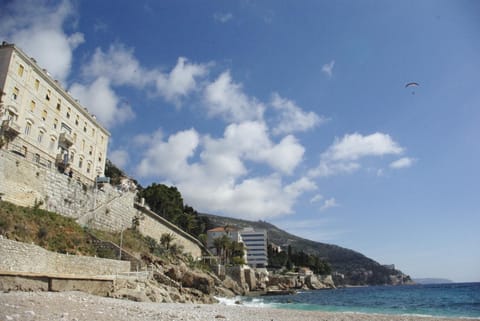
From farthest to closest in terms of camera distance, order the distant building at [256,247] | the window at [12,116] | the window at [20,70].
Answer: the distant building at [256,247]
the window at [20,70]
the window at [12,116]

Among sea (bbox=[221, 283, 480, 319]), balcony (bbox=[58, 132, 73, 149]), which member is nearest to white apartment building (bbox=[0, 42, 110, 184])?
balcony (bbox=[58, 132, 73, 149])

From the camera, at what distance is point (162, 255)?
130 feet

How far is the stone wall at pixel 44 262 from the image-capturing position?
15.9 m

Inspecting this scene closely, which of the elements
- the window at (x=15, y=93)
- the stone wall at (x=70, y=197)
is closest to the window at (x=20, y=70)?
the window at (x=15, y=93)

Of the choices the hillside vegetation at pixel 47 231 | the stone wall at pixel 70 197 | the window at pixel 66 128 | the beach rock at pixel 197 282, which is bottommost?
the beach rock at pixel 197 282

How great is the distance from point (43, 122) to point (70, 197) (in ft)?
33.9

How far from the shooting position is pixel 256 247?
452 ft

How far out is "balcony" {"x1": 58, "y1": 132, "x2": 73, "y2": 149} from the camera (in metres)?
39.2

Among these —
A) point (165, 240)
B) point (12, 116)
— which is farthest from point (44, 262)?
point (165, 240)

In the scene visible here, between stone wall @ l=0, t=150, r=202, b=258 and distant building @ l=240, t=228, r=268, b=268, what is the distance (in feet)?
303

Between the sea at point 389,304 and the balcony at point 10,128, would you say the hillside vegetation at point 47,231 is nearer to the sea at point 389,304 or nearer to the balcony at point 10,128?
the balcony at point 10,128

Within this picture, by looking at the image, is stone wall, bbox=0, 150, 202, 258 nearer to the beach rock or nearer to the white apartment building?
the white apartment building

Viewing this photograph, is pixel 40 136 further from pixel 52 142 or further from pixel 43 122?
pixel 52 142

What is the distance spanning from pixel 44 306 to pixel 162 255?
3127cm
